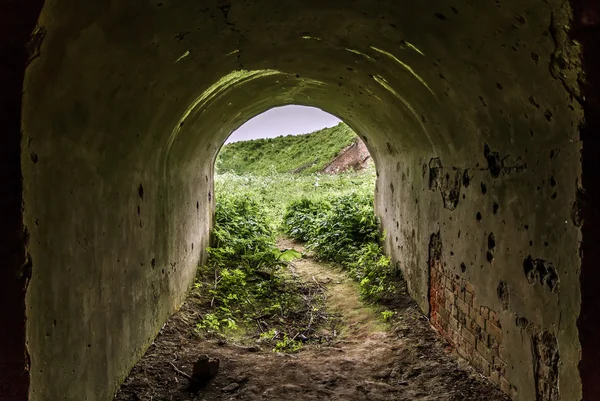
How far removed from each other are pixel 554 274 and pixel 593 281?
0.39m

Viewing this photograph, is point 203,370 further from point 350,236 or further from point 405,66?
point 350,236

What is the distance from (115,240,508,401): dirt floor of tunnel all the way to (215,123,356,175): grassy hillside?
18785 mm

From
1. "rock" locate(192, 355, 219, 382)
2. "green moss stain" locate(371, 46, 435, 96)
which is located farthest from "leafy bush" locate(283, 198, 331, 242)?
"green moss stain" locate(371, 46, 435, 96)

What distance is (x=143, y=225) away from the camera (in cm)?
443

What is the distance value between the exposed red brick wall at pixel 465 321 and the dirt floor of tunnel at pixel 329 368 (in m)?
0.12

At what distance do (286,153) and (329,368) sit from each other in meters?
24.0

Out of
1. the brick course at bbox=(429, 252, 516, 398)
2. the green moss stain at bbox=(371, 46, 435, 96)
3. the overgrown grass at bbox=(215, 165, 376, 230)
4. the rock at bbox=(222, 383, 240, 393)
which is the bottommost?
the rock at bbox=(222, 383, 240, 393)

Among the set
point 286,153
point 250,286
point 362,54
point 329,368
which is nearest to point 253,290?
Result: point 250,286

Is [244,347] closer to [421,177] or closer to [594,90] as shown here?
[421,177]

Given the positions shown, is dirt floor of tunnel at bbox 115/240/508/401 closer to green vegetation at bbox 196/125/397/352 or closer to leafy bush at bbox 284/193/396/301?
green vegetation at bbox 196/125/397/352

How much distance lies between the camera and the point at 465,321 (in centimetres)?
445

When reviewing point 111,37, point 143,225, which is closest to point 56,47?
point 111,37

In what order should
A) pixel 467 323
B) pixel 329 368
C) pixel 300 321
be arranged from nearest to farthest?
pixel 467 323 → pixel 329 368 → pixel 300 321

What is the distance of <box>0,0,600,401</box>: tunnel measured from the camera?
6.79 ft
